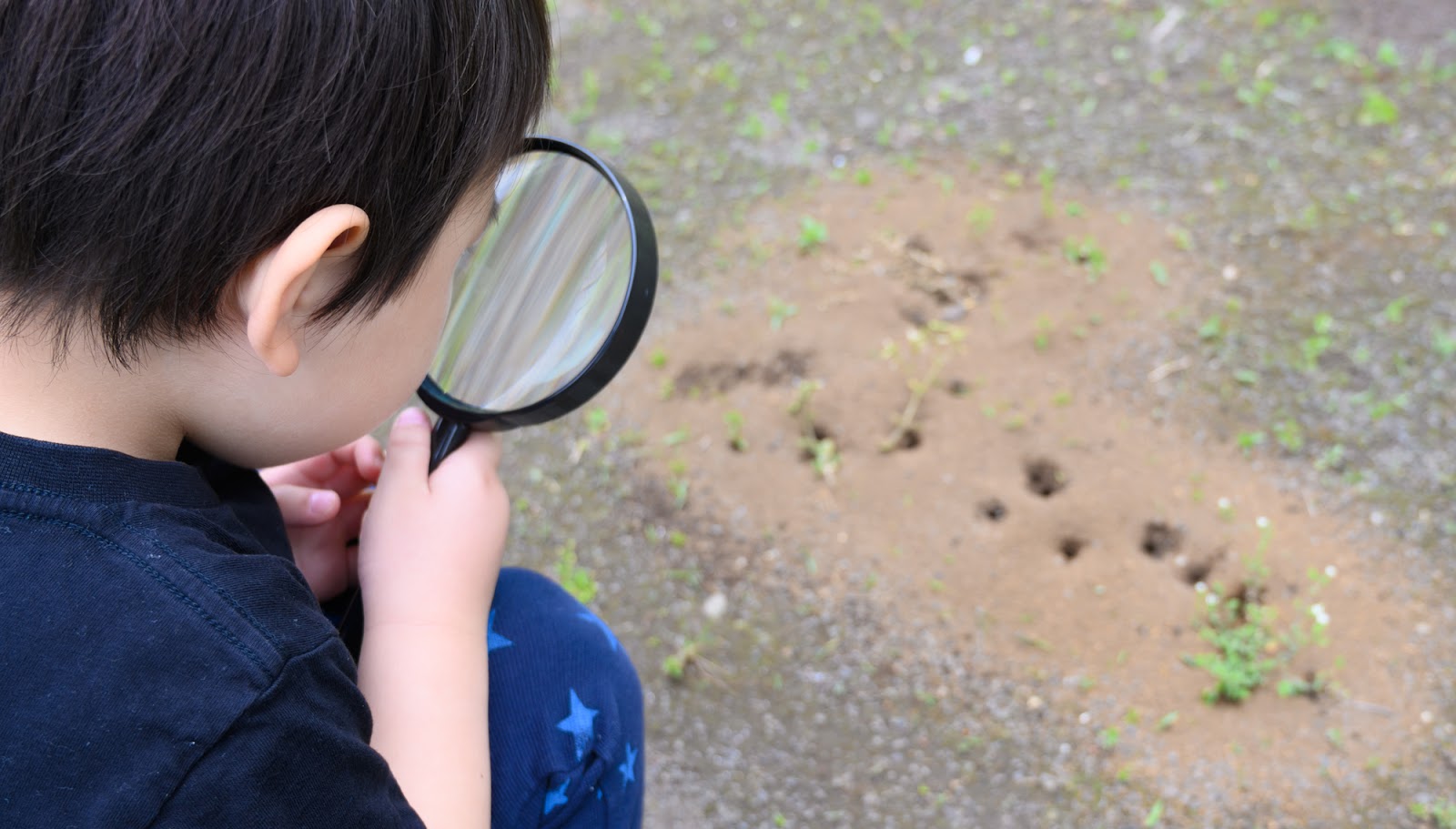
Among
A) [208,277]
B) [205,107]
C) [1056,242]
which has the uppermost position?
[205,107]

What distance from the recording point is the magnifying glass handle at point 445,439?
1.43 metres

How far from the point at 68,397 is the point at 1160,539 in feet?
6.12

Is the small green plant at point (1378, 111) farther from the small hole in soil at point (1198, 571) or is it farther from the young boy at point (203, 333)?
the young boy at point (203, 333)

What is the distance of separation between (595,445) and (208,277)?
1.67 metres

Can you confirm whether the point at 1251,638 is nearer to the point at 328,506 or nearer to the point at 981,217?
the point at 981,217

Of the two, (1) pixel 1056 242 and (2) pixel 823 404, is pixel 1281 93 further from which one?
(2) pixel 823 404

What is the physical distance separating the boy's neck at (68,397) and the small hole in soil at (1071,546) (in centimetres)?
169

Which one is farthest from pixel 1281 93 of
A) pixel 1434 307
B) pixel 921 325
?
pixel 921 325

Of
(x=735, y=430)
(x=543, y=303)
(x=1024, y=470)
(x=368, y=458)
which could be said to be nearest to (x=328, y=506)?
(x=368, y=458)

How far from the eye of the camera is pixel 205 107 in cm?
87

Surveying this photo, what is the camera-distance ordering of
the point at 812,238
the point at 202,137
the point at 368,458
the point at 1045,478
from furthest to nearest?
1. the point at 812,238
2. the point at 1045,478
3. the point at 368,458
4. the point at 202,137

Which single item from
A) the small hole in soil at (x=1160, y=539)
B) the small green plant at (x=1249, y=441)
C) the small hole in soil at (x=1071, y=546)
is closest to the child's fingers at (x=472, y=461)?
the small hole in soil at (x=1071, y=546)

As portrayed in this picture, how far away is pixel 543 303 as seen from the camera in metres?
1.46

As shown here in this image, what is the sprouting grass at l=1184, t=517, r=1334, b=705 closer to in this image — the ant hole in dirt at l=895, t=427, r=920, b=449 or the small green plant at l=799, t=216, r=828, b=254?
the ant hole in dirt at l=895, t=427, r=920, b=449
